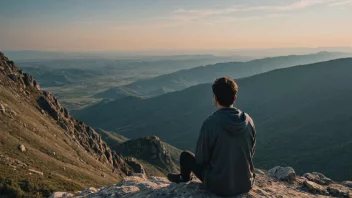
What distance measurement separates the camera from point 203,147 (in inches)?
421

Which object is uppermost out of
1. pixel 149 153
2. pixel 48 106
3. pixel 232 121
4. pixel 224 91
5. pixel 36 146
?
pixel 224 91

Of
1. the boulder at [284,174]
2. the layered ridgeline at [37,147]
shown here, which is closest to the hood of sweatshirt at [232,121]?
the boulder at [284,174]

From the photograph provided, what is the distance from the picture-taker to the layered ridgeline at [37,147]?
34.4 meters

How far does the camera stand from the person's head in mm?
A: 10375

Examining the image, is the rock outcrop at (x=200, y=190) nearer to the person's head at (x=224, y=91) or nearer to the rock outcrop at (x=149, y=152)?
the person's head at (x=224, y=91)

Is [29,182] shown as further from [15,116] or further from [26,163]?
[15,116]

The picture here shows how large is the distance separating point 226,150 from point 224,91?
6.43 ft

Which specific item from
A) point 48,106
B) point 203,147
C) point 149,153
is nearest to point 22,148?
point 48,106

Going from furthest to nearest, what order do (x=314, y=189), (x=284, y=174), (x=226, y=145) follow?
(x=284, y=174) < (x=314, y=189) < (x=226, y=145)

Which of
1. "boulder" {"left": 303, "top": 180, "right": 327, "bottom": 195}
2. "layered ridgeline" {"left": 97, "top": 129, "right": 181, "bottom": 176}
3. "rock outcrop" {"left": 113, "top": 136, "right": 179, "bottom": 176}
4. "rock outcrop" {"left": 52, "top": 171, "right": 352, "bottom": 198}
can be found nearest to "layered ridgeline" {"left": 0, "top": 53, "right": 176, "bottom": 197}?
"rock outcrop" {"left": 52, "top": 171, "right": 352, "bottom": 198}

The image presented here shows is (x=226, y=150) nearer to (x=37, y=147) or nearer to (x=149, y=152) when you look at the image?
(x=37, y=147)

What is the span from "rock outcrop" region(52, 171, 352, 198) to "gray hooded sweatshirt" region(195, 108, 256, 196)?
82cm

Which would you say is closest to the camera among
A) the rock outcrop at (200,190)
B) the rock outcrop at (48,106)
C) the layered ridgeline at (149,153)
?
the rock outcrop at (200,190)

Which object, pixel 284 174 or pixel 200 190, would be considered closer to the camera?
pixel 200 190
